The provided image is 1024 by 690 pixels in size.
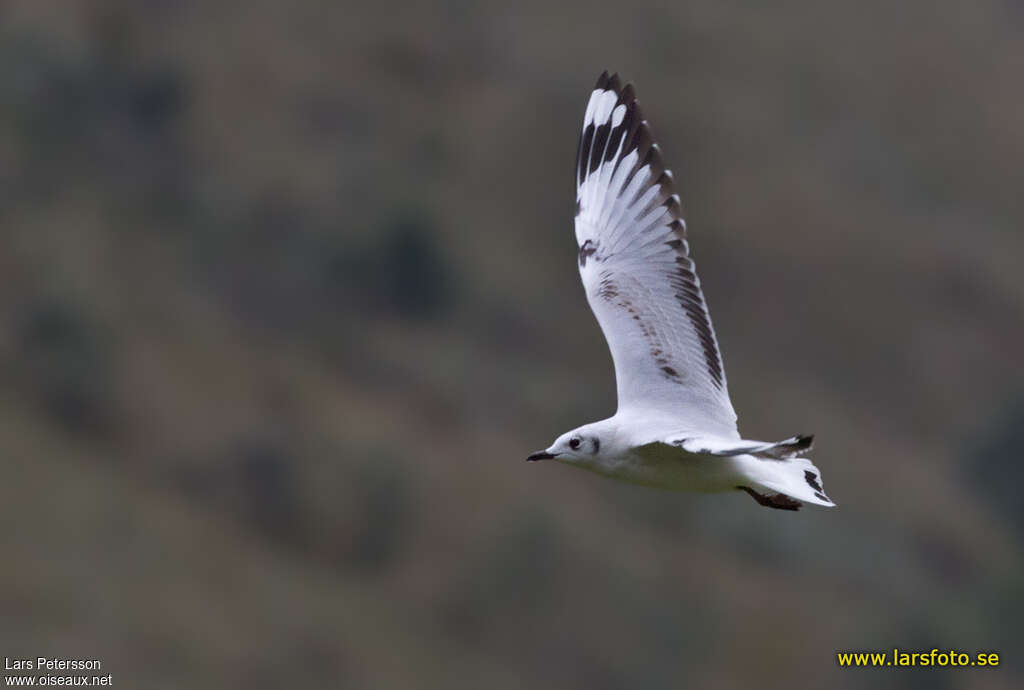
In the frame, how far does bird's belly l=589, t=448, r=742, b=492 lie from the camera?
29.3 ft

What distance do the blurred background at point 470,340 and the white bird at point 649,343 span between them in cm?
1556

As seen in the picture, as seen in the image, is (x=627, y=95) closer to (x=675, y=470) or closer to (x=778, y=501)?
(x=778, y=501)

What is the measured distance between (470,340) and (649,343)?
97.4ft

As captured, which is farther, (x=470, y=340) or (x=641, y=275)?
(x=470, y=340)

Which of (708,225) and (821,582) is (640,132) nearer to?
(821,582)

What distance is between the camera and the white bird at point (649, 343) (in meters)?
9.05

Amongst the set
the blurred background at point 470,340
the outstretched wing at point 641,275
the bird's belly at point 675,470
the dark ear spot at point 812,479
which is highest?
the blurred background at point 470,340

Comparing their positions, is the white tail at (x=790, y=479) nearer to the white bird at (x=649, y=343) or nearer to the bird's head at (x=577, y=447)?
the white bird at (x=649, y=343)

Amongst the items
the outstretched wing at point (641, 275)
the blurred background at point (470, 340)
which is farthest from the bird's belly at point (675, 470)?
the blurred background at point (470, 340)

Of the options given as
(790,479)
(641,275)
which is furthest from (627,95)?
(790,479)

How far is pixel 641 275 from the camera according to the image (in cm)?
1031

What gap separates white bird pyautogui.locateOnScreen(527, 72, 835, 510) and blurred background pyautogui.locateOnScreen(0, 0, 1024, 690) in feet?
51.1

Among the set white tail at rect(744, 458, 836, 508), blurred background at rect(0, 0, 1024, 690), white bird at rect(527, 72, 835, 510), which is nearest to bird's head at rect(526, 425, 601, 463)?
white bird at rect(527, 72, 835, 510)

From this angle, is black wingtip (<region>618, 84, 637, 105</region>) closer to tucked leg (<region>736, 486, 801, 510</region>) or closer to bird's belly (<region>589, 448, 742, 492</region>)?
tucked leg (<region>736, 486, 801, 510</region>)
